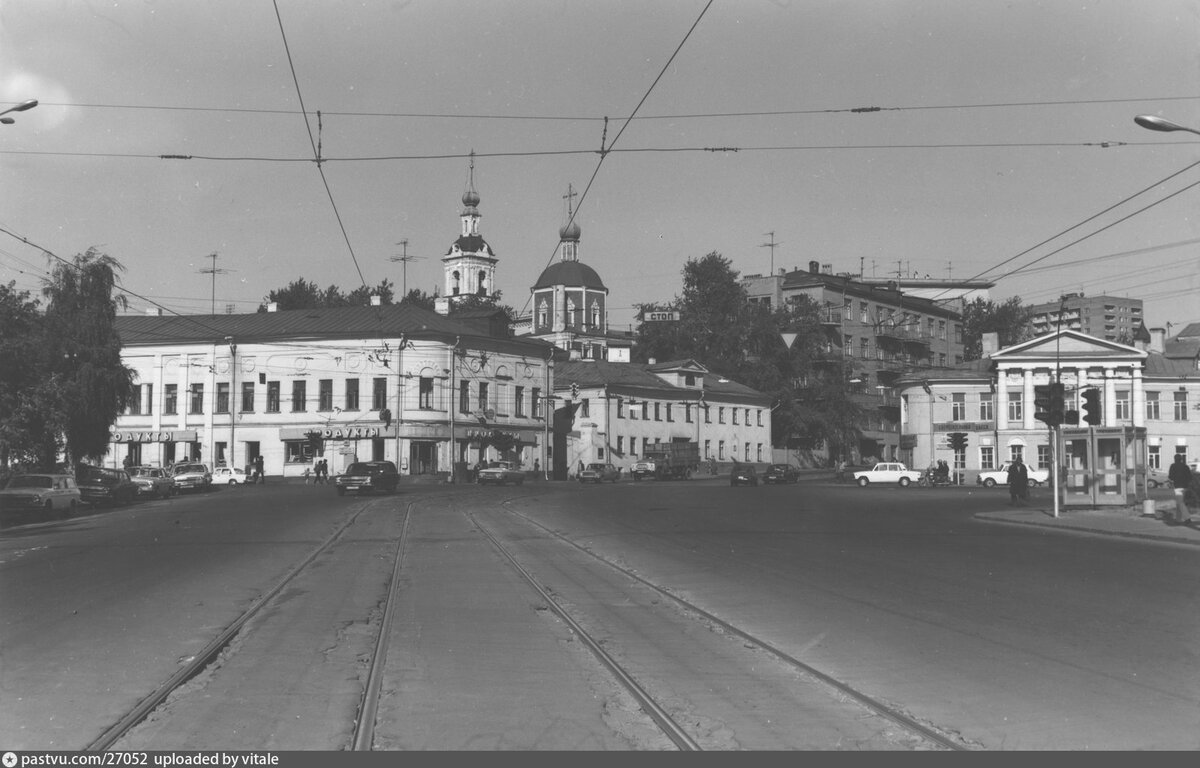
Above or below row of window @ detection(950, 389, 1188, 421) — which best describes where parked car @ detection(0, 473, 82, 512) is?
below

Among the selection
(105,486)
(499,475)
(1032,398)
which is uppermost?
(1032,398)

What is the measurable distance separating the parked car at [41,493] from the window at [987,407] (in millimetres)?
68824

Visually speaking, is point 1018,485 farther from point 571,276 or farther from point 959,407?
point 571,276

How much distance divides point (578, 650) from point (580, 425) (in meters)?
80.3

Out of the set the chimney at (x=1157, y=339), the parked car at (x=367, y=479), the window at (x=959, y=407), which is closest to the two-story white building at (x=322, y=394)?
the parked car at (x=367, y=479)

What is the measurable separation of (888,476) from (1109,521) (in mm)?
40718

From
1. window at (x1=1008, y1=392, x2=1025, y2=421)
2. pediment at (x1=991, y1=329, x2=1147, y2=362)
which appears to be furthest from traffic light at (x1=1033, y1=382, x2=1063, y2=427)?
window at (x1=1008, y1=392, x2=1025, y2=421)

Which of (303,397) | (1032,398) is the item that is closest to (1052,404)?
(303,397)

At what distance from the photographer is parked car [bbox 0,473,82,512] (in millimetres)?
34281

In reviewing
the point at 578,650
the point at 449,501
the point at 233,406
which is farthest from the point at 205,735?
the point at 233,406

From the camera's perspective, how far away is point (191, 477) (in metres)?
58.7

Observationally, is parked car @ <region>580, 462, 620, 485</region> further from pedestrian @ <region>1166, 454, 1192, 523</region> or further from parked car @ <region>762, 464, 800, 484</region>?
pedestrian @ <region>1166, 454, 1192, 523</region>

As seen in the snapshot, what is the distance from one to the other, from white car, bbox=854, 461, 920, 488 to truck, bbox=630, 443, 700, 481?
16008 millimetres
